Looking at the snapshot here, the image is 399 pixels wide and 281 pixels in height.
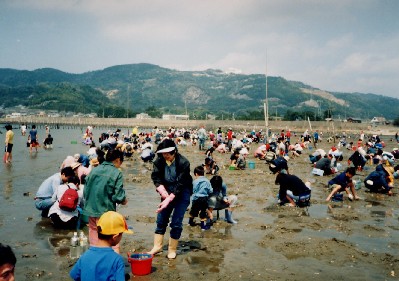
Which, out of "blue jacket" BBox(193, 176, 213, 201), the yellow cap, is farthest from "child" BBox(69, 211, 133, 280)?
"blue jacket" BBox(193, 176, 213, 201)

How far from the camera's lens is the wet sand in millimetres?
6371

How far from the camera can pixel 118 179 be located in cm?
570

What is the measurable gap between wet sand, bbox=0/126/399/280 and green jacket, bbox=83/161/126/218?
1342 millimetres

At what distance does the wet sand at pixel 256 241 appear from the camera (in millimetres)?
6371

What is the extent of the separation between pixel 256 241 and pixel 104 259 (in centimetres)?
541

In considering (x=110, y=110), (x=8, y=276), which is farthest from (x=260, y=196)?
(x=110, y=110)

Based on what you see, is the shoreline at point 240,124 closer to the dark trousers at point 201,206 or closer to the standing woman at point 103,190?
the dark trousers at point 201,206

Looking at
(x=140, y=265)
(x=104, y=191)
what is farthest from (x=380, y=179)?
(x=104, y=191)

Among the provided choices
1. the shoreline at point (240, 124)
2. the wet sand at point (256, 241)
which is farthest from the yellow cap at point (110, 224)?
the shoreline at point (240, 124)

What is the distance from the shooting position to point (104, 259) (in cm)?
340

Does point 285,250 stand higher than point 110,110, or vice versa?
point 110,110

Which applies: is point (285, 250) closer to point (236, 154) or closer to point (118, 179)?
point (118, 179)

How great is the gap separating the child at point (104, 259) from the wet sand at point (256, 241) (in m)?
2.80

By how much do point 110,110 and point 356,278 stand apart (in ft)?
627
